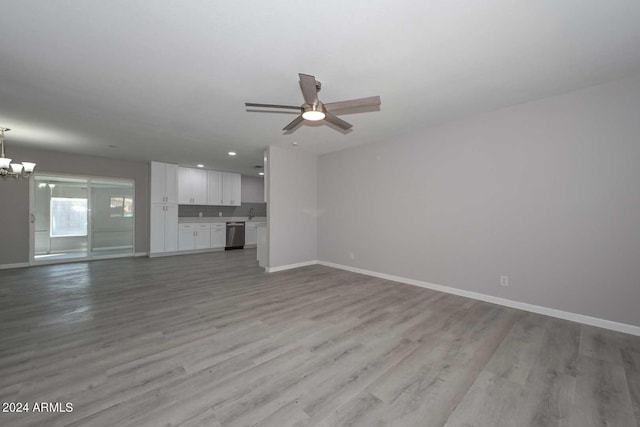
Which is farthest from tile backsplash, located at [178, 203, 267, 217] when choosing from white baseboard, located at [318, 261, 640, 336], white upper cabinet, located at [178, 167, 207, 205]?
white baseboard, located at [318, 261, 640, 336]

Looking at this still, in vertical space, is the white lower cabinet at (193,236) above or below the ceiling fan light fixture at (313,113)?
below

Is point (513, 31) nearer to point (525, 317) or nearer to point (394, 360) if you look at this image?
point (394, 360)

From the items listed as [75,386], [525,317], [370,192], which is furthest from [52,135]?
[525,317]

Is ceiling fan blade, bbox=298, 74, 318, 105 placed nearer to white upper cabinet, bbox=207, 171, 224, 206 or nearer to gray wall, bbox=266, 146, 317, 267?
gray wall, bbox=266, 146, 317, 267

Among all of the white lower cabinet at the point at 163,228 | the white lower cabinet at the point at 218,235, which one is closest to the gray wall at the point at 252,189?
the white lower cabinet at the point at 218,235

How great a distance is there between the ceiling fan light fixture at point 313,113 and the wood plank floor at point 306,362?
2.17 m

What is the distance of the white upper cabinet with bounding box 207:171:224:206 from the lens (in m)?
7.90

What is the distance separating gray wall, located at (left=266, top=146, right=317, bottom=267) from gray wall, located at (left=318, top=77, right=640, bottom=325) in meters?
1.69

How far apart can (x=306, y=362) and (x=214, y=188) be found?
703 centimetres

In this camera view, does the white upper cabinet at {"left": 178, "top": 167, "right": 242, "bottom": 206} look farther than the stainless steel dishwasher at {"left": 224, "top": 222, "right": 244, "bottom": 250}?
No

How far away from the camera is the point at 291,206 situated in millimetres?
5496

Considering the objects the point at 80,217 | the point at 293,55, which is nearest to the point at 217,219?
the point at 80,217

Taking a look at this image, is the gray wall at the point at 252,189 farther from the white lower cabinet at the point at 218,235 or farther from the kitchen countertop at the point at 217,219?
the white lower cabinet at the point at 218,235

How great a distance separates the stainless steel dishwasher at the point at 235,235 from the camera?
8.10 meters
